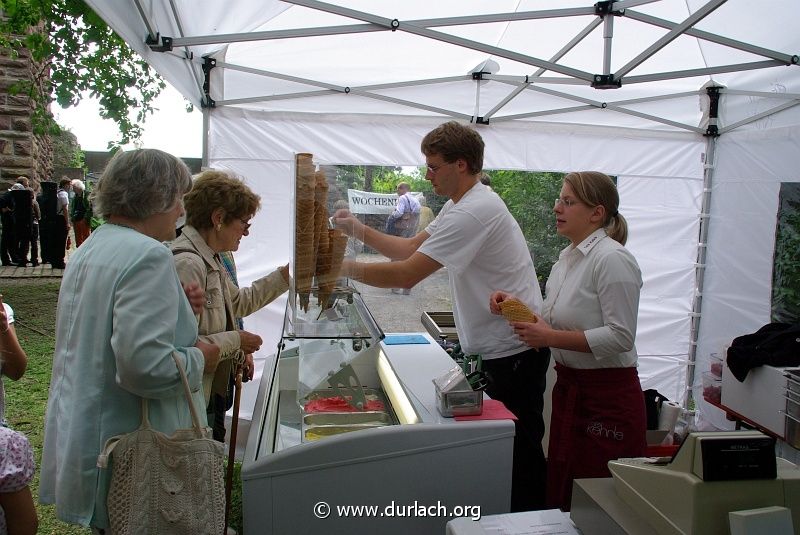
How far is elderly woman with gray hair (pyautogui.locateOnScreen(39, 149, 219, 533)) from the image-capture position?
4.97 feet

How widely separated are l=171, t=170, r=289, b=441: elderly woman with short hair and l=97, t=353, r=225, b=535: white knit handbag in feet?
1.59

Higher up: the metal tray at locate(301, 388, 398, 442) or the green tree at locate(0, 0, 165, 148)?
the green tree at locate(0, 0, 165, 148)

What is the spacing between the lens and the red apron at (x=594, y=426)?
2311 mm

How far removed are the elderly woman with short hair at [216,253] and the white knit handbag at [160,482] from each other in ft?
1.59

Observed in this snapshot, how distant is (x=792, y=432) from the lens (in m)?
3.13

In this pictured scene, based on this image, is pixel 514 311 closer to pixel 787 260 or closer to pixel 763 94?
pixel 787 260

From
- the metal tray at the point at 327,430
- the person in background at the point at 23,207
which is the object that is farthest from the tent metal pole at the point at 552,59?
the person in background at the point at 23,207

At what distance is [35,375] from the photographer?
20.0ft

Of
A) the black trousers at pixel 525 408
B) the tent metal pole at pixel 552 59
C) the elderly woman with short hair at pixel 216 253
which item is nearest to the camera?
the elderly woman with short hair at pixel 216 253

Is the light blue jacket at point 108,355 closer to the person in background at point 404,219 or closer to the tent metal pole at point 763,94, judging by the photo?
the person in background at point 404,219

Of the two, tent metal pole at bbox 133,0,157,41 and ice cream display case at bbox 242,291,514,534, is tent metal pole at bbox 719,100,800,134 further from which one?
tent metal pole at bbox 133,0,157,41

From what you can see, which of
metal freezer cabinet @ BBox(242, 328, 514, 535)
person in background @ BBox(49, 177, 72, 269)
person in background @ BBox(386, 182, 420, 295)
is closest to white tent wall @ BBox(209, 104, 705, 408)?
person in background @ BBox(386, 182, 420, 295)

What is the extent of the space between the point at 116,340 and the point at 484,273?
142 cm

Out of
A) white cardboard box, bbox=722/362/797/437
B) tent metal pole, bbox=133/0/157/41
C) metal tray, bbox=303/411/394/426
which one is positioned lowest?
white cardboard box, bbox=722/362/797/437
